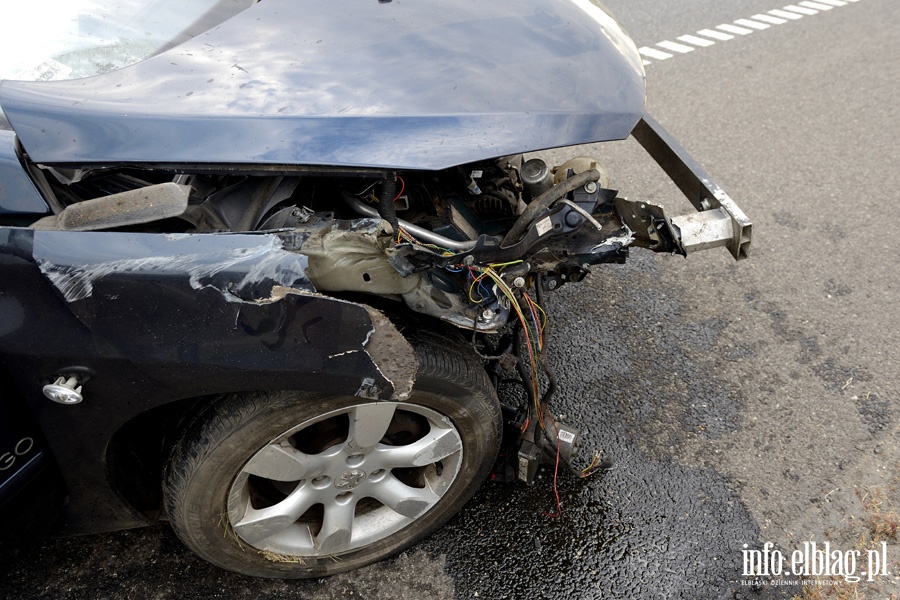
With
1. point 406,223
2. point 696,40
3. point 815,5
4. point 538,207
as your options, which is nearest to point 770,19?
point 815,5

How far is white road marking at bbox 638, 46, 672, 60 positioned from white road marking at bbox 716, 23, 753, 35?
78 cm

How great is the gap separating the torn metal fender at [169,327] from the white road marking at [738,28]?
4359 mm

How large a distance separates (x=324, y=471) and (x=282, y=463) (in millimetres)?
152

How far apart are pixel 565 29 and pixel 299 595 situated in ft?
7.01

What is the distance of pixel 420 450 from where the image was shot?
2.05 metres

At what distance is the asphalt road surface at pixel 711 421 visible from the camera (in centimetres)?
225

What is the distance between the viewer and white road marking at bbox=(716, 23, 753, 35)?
5.51 metres

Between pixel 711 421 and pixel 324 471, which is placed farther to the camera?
pixel 711 421

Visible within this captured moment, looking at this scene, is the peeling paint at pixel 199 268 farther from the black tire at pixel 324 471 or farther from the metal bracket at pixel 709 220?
the metal bracket at pixel 709 220

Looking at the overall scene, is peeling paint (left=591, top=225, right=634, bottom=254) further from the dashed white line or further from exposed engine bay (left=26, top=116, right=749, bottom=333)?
the dashed white line

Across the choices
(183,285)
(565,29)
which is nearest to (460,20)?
(565,29)

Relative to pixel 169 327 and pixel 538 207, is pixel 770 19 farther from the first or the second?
pixel 169 327

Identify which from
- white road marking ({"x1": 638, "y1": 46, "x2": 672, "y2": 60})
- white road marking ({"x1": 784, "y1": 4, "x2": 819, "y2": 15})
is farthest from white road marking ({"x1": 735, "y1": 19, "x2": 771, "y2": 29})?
white road marking ({"x1": 638, "y1": 46, "x2": 672, "y2": 60})

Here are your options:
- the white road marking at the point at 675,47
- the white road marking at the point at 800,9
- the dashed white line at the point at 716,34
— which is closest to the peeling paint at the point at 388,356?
the white road marking at the point at 675,47
